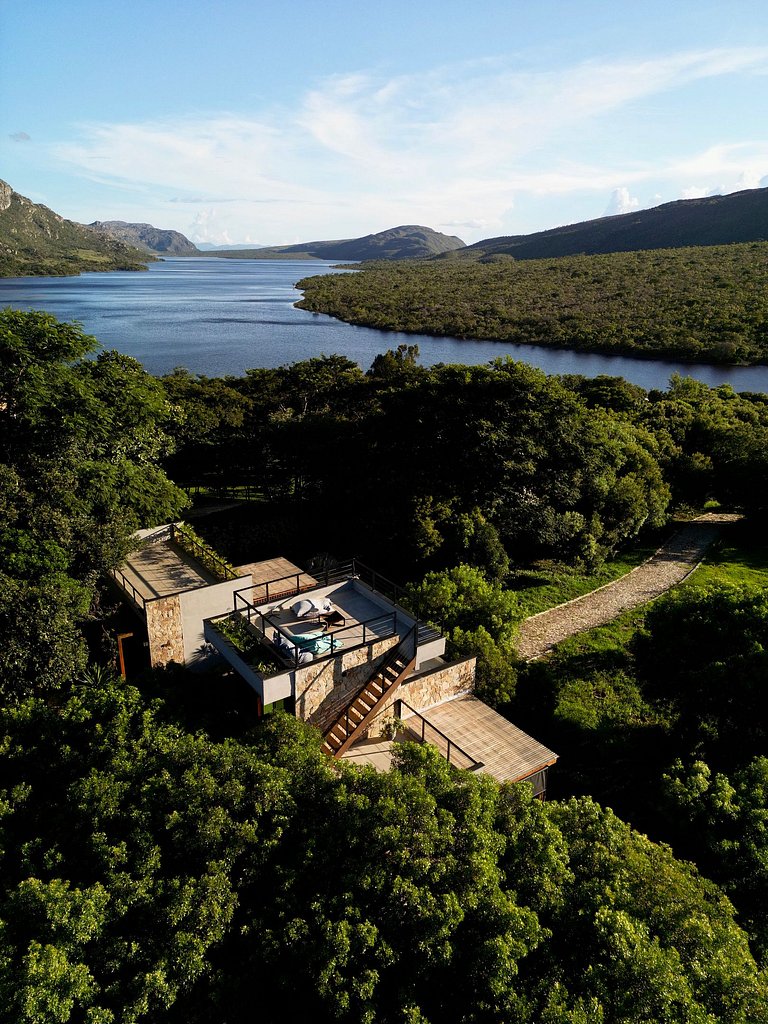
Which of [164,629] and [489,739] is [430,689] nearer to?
[489,739]

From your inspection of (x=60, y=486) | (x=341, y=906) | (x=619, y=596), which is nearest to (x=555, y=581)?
(x=619, y=596)

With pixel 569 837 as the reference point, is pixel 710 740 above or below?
below

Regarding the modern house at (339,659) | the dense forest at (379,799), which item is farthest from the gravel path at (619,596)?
the modern house at (339,659)

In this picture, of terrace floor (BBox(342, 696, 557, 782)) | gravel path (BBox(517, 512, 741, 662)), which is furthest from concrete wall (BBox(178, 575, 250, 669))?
gravel path (BBox(517, 512, 741, 662))

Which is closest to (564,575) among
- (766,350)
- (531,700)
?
(531,700)

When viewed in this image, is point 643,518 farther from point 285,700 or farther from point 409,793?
point 409,793
